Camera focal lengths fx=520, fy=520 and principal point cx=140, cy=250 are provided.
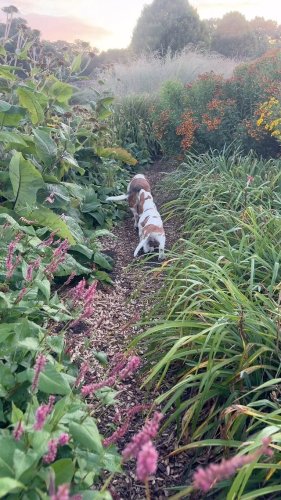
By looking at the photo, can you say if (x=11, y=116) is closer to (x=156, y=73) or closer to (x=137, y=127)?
(x=137, y=127)

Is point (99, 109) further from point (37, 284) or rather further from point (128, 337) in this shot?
point (37, 284)

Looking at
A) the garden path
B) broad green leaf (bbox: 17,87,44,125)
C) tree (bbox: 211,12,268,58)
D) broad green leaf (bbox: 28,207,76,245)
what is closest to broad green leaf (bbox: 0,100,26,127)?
broad green leaf (bbox: 17,87,44,125)

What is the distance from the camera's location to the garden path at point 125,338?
1977 millimetres

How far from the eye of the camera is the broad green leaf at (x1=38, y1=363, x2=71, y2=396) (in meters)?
1.51

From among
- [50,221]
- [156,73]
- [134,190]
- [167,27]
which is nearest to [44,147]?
[50,221]

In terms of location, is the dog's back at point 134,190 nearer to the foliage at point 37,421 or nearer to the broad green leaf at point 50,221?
the broad green leaf at point 50,221

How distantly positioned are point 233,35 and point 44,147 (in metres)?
19.5

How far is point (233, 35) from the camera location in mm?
20812

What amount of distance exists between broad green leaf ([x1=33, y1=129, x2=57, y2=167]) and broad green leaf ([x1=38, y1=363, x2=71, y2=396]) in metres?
2.26

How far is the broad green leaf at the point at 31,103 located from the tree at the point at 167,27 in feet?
56.6

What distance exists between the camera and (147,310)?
3.12 meters

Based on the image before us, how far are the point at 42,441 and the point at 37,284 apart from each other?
947 mm

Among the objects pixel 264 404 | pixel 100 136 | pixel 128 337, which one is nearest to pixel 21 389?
pixel 264 404

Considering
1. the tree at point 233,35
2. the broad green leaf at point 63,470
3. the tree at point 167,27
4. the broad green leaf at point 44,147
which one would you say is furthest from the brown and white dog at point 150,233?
the tree at point 233,35
